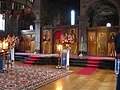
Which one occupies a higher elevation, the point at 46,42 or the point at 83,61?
the point at 46,42

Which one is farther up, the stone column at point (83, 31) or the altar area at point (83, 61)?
the stone column at point (83, 31)

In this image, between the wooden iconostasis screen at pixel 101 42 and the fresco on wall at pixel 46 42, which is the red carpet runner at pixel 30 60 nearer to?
the fresco on wall at pixel 46 42

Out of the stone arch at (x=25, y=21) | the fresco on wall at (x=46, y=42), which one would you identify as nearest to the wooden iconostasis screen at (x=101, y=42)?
the fresco on wall at (x=46, y=42)

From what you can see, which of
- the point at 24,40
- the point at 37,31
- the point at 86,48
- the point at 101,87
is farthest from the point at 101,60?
the point at 24,40

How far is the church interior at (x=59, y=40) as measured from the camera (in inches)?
365

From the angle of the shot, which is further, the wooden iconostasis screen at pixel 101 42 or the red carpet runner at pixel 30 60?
the wooden iconostasis screen at pixel 101 42

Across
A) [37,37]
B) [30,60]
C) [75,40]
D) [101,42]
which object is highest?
[37,37]

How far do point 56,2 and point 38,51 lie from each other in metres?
5.99

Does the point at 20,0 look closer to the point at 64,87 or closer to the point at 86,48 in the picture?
the point at 64,87

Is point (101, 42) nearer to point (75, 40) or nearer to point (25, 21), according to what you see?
point (75, 40)

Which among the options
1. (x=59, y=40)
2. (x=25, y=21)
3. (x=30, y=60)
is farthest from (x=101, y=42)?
(x=25, y=21)

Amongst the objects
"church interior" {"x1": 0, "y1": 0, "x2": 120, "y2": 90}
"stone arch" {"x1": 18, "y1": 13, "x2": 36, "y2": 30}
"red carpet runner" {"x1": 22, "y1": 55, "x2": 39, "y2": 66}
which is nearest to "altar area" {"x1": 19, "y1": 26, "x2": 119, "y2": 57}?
"church interior" {"x1": 0, "y1": 0, "x2": 120, "y2": 90}

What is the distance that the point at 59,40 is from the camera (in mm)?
17641

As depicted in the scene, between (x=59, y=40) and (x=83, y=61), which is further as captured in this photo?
(x=59, y=40)
